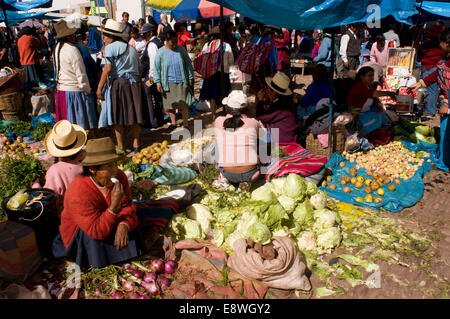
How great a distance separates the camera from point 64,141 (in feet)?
11.8

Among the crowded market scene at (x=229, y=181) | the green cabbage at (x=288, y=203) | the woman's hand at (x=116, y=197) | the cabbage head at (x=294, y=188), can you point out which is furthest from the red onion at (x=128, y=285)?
the cabbage head at (x=294, y=188)

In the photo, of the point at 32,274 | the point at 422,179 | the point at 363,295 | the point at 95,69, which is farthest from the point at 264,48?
the point at 32,274

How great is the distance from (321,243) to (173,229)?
1588 millimetres

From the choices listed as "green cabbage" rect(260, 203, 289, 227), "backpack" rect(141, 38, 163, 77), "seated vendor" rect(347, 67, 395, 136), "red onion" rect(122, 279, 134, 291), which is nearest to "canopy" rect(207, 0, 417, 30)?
"seated vendor" rect(347, 67, 395, 136)

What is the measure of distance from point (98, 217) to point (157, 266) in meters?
0.74

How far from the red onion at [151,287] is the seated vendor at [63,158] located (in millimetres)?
1242

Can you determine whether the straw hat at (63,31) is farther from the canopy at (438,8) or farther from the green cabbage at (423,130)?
the canopy at (438,8)

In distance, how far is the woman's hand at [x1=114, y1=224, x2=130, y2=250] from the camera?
3.06 metres

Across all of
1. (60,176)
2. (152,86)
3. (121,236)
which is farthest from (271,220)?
(152,86)

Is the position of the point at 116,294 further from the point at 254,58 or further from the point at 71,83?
the point at 254,58

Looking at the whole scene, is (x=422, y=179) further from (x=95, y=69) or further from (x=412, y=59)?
(x=95, y=69)

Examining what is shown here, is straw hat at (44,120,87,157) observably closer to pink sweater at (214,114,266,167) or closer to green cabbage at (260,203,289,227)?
pink sweater at (214,114,266,167)

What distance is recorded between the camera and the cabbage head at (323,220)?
3852 mm

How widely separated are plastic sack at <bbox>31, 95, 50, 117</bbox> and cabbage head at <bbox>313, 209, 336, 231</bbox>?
6.84 metres
